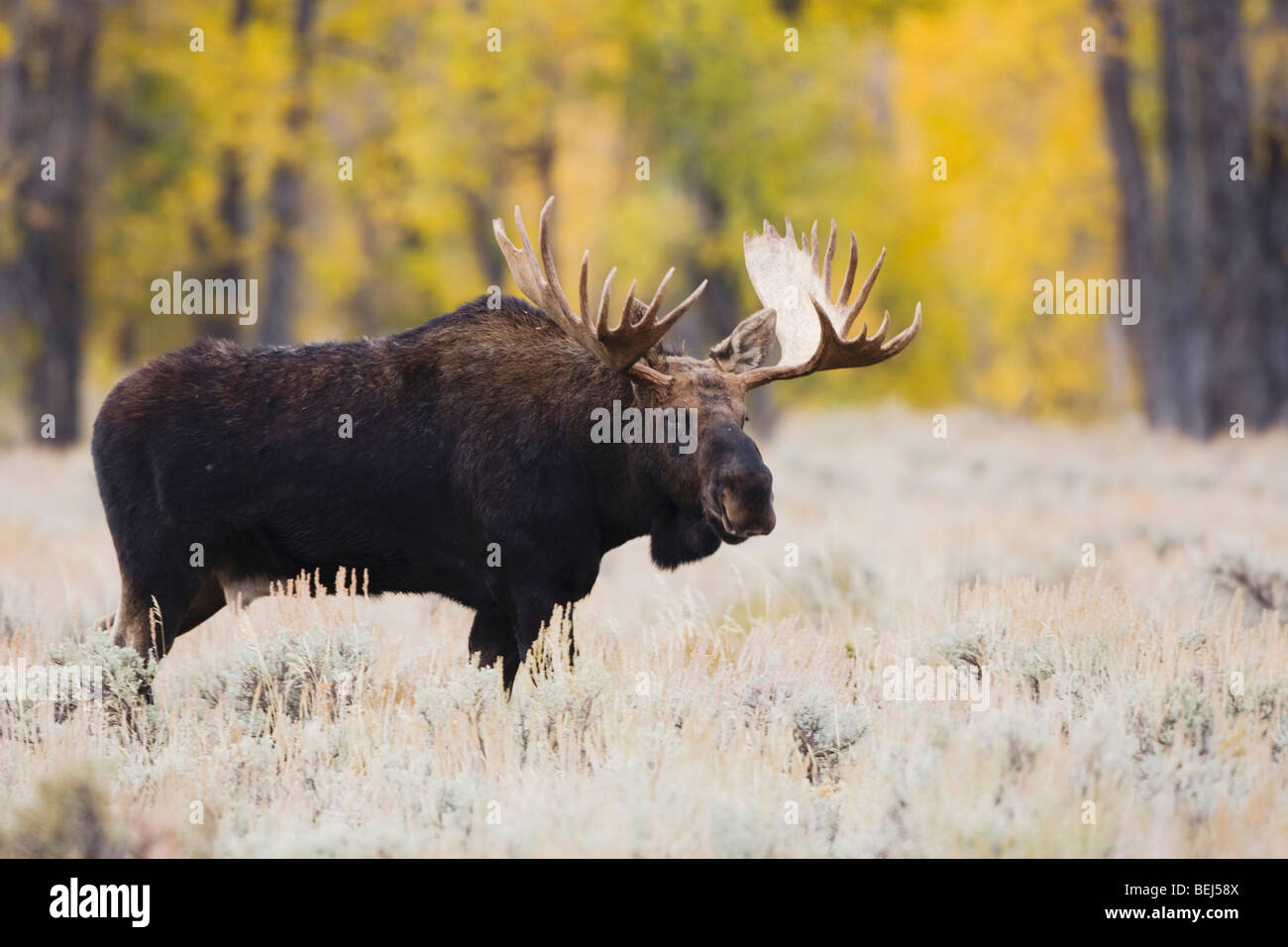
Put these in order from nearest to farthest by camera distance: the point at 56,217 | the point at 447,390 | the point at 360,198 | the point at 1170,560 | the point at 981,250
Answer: the point at 447,390
the point at 1170,560
the point at 56,217
the point at 360,198
the point at 981,250

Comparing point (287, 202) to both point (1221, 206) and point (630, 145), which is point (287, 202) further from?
point (1221, 206)

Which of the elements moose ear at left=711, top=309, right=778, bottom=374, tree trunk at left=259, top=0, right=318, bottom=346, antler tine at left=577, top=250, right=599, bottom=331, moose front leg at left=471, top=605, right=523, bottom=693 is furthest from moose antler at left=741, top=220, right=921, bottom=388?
tree trunk at left=259, top=0, right=318, bottom=346

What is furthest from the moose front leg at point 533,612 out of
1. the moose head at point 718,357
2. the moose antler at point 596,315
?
the moose antler at point 596,315

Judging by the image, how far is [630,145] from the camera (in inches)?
882

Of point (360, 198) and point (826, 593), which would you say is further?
point (360, 198)

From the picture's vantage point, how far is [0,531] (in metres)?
11.5

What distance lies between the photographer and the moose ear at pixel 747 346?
20.7 ft

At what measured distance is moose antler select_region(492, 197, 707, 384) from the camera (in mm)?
5824

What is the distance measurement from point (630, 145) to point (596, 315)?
16949 mm

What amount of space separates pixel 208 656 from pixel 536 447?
1.92 metres

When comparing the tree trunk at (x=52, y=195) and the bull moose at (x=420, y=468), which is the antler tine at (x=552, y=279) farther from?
the tree trunk at (x=52, y=195)

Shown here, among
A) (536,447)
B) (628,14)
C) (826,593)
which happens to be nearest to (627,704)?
(536,447)

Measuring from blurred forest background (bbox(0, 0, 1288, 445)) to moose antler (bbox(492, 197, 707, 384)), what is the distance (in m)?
12.9
